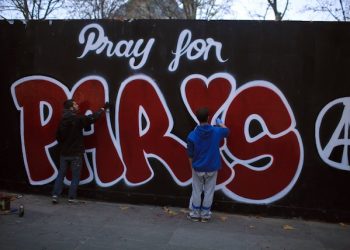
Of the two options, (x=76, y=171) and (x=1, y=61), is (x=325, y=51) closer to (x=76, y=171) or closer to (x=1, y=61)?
(x=76, y=171)

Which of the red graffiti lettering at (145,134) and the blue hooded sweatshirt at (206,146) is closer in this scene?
the blue hooded sweatshirt at (206,146)

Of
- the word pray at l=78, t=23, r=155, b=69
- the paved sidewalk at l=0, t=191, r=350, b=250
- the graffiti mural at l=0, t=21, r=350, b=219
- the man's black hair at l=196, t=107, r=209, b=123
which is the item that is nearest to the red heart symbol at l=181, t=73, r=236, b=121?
the graffiti mural at l=0, t=21, r=350, b=219

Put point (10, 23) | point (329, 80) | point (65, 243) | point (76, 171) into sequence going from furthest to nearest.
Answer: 1. point (10, 23)
2. point (76, 171)
3. point (329, 80)
4. point (65, 243)

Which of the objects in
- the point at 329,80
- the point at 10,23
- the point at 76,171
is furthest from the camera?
the point at 10,23

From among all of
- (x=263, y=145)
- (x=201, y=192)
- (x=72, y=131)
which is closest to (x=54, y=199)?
(x=72, y=131)

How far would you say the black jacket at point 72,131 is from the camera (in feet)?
20.5

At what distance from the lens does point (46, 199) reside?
6656 millimetres

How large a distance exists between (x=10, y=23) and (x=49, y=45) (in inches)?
32.2

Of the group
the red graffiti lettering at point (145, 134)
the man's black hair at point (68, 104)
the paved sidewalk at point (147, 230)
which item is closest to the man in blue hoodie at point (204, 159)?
the paved sidewalk at point (147, 230)

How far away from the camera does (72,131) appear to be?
249 inches

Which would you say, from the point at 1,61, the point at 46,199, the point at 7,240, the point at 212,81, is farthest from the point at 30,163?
the point at 212,81

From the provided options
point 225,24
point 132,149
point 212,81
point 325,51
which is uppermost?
point 225,24

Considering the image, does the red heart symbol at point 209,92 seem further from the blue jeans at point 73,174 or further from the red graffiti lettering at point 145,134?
the blue jeans at point 73,174

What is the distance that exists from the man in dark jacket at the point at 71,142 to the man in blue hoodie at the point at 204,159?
1607mm
